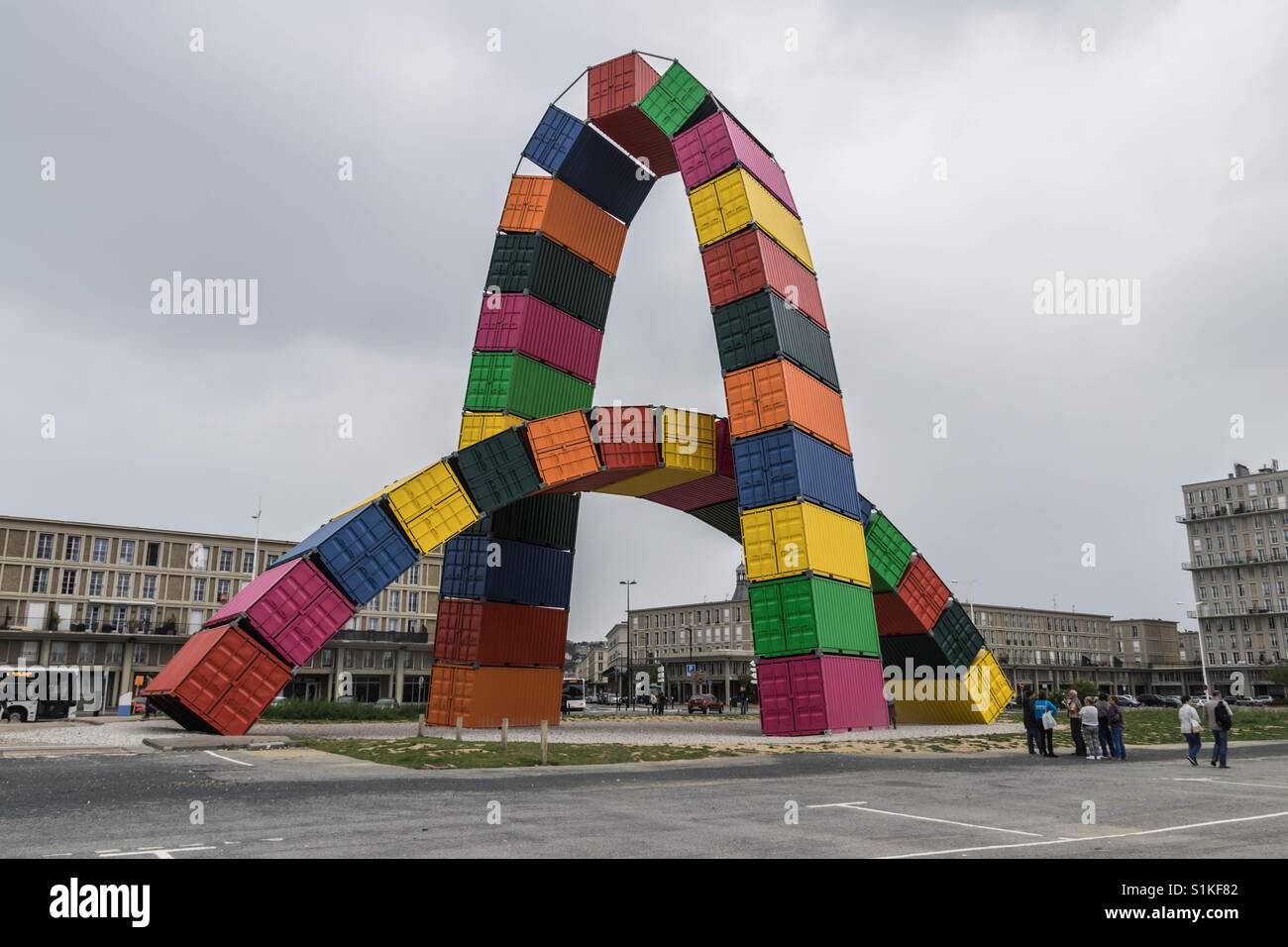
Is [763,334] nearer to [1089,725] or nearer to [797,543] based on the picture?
[797,543]

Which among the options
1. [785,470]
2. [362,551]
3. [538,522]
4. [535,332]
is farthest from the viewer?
[538,522]

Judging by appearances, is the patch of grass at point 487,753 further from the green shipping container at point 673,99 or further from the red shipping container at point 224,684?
the green shipping container at point 673,99

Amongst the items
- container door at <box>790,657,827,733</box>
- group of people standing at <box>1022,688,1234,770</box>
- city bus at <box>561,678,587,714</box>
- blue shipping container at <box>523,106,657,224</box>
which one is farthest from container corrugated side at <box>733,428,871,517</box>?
city bus at <box>561,678,587,714</box>

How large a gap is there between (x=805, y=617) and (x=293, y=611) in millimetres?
19624

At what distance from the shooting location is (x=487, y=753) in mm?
24781

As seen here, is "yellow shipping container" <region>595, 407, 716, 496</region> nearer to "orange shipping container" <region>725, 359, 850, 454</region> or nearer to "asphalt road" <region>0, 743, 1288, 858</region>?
"orange shipping container" <region>725, 359, 850, 454</region>

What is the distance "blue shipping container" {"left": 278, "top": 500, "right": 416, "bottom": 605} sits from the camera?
3603 centimetres

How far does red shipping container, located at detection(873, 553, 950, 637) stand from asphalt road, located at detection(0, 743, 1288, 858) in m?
23.3

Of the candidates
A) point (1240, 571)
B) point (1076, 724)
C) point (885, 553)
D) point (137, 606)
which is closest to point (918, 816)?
point (1076, 724)
